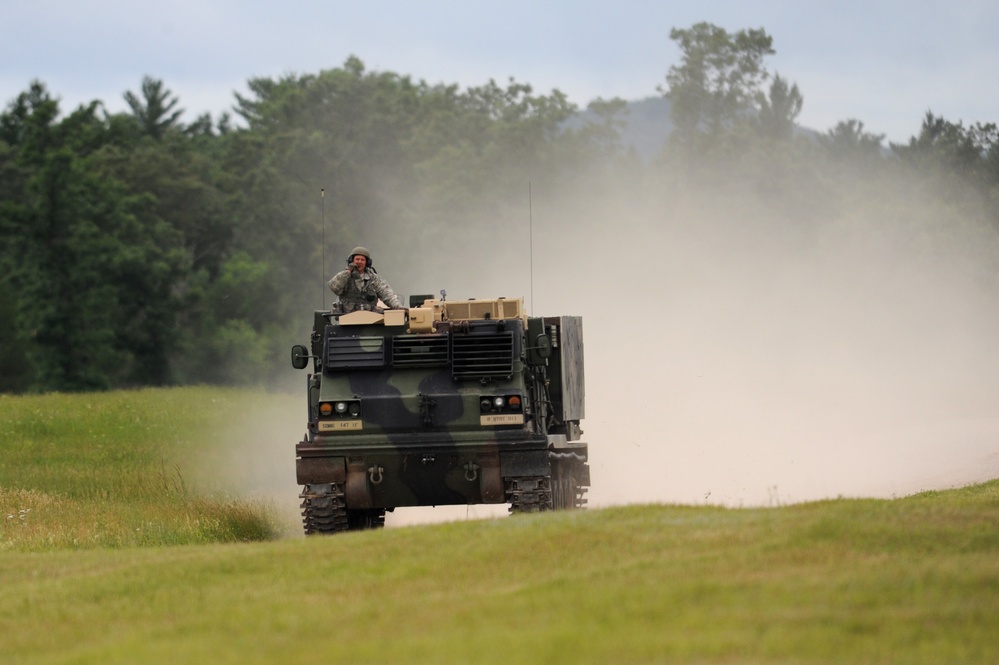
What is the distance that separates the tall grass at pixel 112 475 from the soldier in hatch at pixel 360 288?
10.2ft

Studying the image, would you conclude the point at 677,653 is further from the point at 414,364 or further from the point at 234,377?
the point at 234,377

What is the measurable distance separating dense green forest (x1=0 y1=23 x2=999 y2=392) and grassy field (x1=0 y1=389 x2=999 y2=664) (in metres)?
52.5

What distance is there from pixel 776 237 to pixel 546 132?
26.7m

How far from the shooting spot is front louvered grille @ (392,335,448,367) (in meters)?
19.0

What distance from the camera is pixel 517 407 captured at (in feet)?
61.2

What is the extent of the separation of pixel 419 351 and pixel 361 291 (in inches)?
77.2

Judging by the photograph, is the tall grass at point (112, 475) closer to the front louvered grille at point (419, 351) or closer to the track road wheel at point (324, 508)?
the track road wheel at point (324, 508)

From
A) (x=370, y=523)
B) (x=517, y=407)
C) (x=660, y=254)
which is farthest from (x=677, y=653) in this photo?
(x=660, y=254)

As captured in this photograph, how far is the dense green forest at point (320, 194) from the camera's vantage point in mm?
74250

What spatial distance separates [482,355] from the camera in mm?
18906

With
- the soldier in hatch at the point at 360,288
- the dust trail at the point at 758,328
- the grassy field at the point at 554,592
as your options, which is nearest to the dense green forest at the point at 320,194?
the dust trail at the point at 758,328

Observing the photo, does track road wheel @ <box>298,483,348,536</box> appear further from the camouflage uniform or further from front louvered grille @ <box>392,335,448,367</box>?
the camouflage uniform

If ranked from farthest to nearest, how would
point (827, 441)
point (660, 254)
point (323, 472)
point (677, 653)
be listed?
point (660, 254), point (827, 441), point (323, 472), point (677, 653)

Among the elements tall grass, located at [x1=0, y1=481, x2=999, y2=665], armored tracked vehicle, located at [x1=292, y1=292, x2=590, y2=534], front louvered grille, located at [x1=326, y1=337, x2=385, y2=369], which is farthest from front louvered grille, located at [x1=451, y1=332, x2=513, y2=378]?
tall grass, located at [x1=0, y1=481, x2=999, y2=665]
